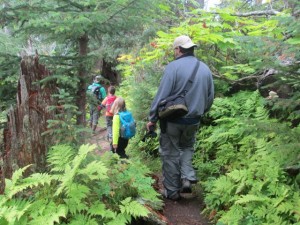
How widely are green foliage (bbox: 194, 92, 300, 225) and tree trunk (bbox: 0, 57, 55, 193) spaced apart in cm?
290

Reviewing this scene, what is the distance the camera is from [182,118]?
5.46 metres

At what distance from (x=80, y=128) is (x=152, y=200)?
1638mm

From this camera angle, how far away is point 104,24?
5.55 m

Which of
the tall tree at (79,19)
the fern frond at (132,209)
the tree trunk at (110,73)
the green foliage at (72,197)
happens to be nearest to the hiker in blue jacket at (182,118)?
the green foliage at (72,197)

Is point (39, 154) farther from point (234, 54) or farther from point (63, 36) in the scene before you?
point (234, 54)

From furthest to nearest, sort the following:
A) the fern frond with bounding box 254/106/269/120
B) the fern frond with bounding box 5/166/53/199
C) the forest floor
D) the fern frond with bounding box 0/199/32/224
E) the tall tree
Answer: the fern frond with bounding box 254/106/269/120 → the forest floor → the tall tree → the fern frond with bounding box 5/166/53/199 → the fern frond with bounding box 0/199/32/224

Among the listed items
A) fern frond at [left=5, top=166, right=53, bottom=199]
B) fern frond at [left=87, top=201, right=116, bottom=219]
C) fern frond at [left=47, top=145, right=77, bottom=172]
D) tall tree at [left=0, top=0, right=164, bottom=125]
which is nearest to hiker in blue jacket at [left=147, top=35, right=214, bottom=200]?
tall tree at [left=0, top=0, right=164, bottom=125]

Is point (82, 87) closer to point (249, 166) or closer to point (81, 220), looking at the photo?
point (81, 220)

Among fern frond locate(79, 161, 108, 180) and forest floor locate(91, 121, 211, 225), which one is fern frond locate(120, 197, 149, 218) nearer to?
fern frond locate(79, 161, 108, 180)

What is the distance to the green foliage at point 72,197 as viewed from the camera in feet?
12.6

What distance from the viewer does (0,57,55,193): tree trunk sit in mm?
4824

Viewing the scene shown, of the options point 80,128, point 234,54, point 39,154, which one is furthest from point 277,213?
point 234,54

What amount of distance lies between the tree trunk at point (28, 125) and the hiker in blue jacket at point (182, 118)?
6.17 ft

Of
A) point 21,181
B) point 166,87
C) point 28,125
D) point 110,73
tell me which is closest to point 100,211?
point 21,181
